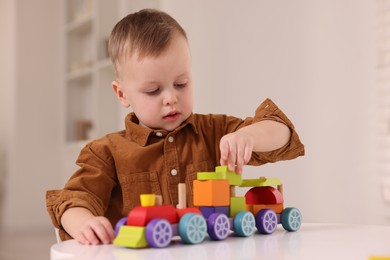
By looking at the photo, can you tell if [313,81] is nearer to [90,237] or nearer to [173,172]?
[173,172]

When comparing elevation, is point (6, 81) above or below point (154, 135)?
above

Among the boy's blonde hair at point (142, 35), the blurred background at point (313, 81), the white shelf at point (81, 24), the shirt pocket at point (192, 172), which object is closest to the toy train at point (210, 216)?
the shirt pocket at point (192, 172)

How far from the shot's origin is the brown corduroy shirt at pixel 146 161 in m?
0.97

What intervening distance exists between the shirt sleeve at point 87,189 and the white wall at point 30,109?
10.4 ft

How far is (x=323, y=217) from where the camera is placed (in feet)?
5.18

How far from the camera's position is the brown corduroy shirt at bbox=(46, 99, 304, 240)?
0.97 metres

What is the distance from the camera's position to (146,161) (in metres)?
1.03

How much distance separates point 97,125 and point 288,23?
6.42 ft

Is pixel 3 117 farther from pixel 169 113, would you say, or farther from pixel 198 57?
pixel 169 113

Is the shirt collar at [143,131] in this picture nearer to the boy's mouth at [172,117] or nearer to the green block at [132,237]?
the boy's mouth at [172,117]

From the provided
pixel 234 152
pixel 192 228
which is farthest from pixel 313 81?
pixel 192 228

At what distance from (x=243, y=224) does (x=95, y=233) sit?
21 cm

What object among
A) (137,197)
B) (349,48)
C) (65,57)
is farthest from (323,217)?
(65,57)

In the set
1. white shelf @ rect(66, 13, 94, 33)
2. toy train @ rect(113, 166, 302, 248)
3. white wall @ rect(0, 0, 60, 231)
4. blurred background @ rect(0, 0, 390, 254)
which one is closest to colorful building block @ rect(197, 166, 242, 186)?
toy train @ rect(113, 166, 302, 248)
